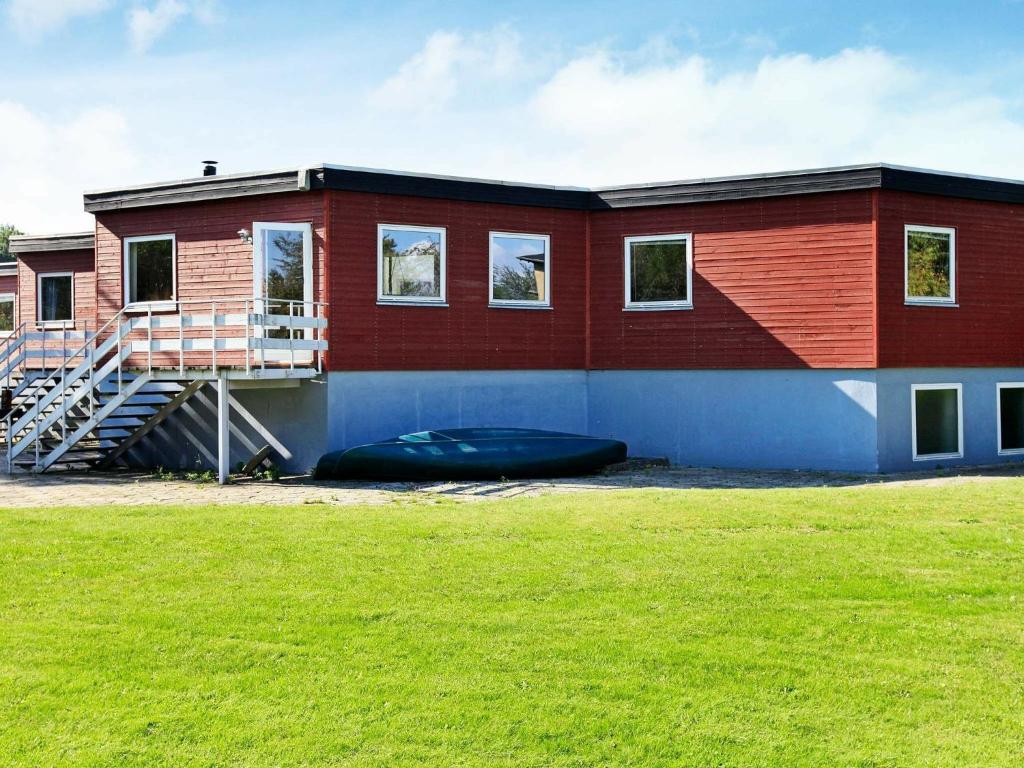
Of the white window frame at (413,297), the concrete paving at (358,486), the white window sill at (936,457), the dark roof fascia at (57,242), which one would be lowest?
the concrete paving at (358,486)

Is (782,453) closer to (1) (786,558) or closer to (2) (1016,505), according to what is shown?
(2) (1016,505)

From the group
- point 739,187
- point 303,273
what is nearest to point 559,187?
point 739,187

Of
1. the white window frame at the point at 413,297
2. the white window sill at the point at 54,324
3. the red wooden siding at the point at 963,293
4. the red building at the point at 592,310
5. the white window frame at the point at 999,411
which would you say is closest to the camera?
the red building at the point at 592,310

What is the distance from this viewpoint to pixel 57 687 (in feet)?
21.1

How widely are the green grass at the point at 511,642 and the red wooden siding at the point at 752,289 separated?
748 centimetres

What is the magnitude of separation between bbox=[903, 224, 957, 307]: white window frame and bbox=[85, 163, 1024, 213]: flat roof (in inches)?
24.2

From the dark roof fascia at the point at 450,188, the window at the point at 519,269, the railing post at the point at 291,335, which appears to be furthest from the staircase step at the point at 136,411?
the window at the point at 519,269

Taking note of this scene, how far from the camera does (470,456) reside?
16.7 meters

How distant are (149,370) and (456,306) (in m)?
5.18

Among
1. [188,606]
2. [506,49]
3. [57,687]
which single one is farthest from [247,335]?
[57,687]

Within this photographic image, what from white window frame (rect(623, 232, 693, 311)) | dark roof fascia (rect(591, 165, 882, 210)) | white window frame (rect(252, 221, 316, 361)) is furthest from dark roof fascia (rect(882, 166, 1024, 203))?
white window frame (rect(252, 221, 316, 361))

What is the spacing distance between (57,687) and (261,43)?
487 inches

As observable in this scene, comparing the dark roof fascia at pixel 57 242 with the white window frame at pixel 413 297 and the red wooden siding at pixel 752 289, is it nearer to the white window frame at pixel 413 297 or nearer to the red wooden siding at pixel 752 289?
the white window frame at pixel 413 297

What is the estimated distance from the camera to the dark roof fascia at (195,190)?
58.3 ft
